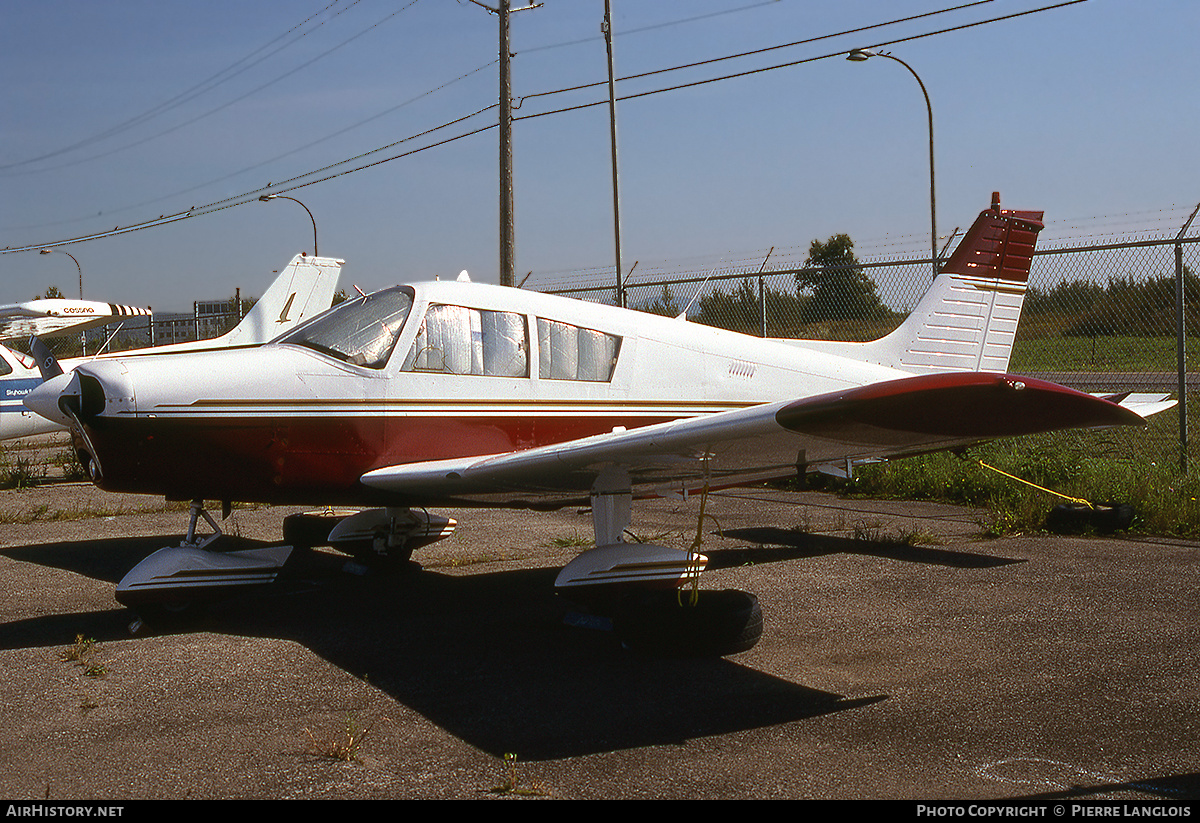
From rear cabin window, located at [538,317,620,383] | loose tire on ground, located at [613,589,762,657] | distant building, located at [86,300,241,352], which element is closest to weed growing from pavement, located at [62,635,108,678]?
loose tire on ground, located at [613,589,762,657]

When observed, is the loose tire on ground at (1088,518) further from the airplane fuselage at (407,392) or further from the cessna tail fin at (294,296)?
the cessna tail fin at (294,296)

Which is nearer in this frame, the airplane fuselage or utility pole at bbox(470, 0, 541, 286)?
the airplane fuselage

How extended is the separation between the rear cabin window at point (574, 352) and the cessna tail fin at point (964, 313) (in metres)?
1.97

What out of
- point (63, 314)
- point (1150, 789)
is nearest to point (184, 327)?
point (63, 314)

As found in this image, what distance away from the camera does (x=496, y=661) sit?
15.8 feet

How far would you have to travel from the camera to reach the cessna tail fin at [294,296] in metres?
14.8

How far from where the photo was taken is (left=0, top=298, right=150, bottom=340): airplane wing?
14859 mm

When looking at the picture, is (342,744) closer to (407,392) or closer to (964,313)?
(407,392)

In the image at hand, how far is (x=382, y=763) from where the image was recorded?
3473mm

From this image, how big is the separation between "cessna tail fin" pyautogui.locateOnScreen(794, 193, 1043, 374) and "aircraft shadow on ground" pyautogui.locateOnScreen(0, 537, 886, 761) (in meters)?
3.21

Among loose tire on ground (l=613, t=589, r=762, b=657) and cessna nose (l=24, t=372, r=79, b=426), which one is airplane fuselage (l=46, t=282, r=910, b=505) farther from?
loose tire on ground (l=613, t=589, r=762, b=657)

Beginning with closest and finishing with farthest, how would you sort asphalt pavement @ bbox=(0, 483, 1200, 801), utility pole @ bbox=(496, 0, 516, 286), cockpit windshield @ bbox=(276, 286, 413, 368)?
asphalt pavement @ bbox=(0, 483, 1200, 801) < cockpit windshield @ bbox=(276, 286, 413, 368) < utility pole @ bbox=(496, 0, 516, 286)

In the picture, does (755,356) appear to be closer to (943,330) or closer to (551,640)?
(943,330)

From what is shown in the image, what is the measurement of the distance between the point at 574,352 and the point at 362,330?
4.43 feet
